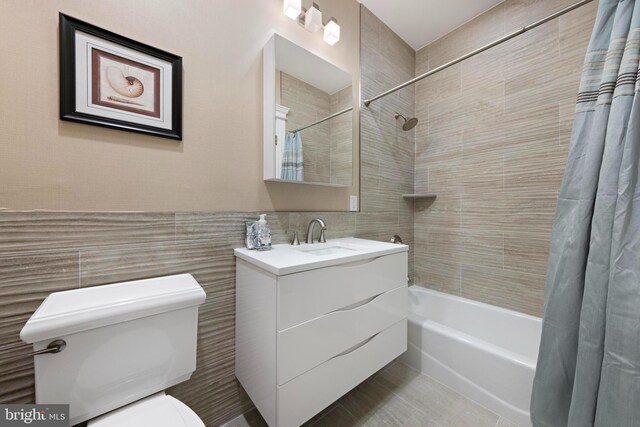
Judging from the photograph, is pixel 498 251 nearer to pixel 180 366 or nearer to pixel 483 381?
pixel 483 381

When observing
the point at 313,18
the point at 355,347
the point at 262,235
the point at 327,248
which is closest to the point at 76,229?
the point at 262,235

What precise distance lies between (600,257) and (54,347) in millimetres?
1687

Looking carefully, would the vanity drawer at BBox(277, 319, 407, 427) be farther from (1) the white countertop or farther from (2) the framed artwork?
(2) the framed artwork

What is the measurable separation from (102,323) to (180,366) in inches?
11.8

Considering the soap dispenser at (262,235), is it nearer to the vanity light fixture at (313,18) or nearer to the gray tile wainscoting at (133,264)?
the gray tile wainscoting at (133,264)

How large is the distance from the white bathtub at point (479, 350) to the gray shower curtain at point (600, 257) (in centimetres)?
25

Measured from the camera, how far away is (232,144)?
45.1 inches

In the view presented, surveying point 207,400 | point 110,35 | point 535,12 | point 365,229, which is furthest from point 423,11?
point 207,400

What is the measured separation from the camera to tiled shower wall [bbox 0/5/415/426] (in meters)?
0.75

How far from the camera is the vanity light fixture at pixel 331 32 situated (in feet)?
4.70

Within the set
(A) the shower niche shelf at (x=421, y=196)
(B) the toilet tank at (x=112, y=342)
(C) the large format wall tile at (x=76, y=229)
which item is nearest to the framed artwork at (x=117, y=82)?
(C) the large format wall tile at (x=76, y=229)

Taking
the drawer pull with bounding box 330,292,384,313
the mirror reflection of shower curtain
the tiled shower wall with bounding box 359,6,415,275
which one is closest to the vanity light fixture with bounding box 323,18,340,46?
the tiled shower wall with bounding box 359,6,415,275

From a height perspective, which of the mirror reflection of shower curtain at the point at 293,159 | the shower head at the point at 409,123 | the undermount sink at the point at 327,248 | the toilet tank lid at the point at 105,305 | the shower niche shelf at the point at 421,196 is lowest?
the toilet tank lid at the point at 105,305

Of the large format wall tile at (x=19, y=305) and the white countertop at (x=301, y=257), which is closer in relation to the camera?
the large format wall tile at (x=19, y=305)
